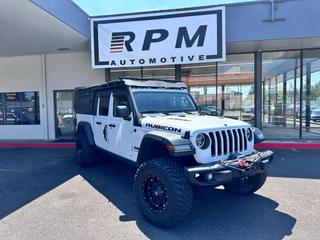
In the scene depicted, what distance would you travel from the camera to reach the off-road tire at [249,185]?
194 inches

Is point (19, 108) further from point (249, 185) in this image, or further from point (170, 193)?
point (249, 185)

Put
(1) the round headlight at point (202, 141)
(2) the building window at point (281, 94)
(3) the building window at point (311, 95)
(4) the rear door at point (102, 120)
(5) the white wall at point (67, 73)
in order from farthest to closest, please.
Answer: (5) the white wall at point (67, 73) → (2) the building window at point (281, 94) → (3) the building window at point (311, 95) → (4) the rear door at point (102, 120) → (1) the round headlight at point (202, 141)

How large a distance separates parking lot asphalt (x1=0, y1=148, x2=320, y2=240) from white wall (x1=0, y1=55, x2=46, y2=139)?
5.84 metres

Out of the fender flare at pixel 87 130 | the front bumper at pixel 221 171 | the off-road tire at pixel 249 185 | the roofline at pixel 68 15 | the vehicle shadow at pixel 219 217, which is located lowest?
the vehicle shadow at pixel 219 217

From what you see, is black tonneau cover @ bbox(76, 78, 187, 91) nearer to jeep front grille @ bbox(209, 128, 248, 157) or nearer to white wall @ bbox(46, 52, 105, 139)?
jeep front grille @ bbox(209, 128, 248, 157)

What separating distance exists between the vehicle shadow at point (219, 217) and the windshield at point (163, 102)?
1.78m

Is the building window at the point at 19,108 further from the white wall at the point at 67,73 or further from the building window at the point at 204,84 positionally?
the building window at the point at 204,84

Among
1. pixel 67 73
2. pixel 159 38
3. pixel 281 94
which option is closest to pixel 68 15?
pixel 159 38

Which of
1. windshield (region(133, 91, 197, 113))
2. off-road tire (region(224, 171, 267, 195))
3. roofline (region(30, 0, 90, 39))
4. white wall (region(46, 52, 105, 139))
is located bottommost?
off-road tire (region(224, 171, 267, 195))

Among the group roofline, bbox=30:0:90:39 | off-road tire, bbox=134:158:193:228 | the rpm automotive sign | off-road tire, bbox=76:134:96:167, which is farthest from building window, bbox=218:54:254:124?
off-road tire, bbox=134:158:193:228

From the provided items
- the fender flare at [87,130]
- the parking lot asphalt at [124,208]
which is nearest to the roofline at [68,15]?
the fender flare at [87,130]

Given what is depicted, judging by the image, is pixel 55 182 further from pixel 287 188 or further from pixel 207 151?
pixel 287 188

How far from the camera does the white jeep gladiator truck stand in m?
3.90

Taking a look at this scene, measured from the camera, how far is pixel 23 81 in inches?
509
